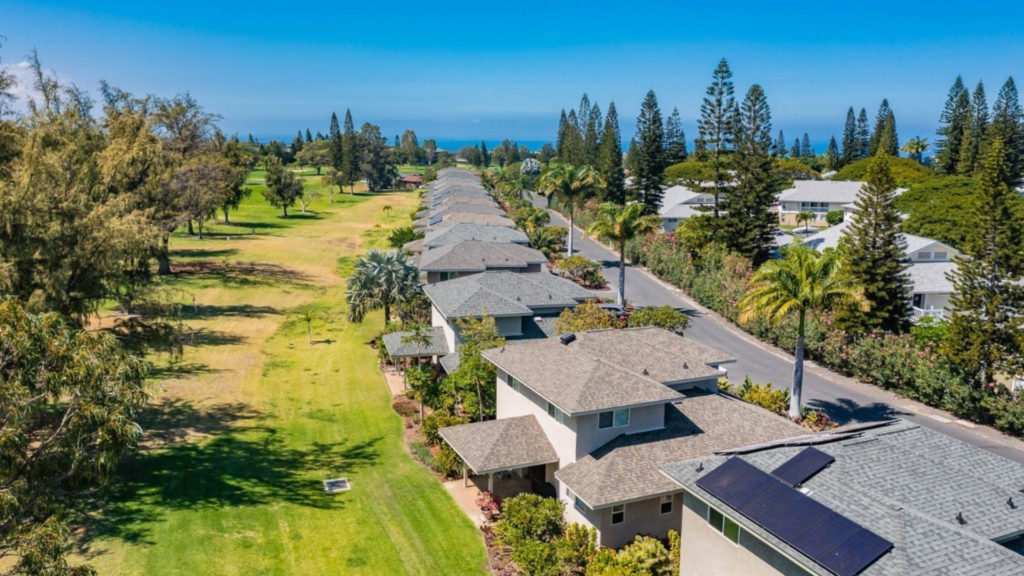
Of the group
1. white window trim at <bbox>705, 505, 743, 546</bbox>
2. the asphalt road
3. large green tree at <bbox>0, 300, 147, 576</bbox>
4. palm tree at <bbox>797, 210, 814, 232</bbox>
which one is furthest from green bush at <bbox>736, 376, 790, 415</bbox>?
palm tree at <bbox>797, 210, 814, 232</bbox>

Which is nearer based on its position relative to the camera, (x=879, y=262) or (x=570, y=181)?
(x=879, y=262)

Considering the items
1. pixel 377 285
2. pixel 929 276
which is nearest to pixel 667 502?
pixel 377 285

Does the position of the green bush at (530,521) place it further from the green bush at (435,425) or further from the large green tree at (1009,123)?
the large green tree at (1009,123)

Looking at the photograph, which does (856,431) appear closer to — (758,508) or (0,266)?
(758,508)

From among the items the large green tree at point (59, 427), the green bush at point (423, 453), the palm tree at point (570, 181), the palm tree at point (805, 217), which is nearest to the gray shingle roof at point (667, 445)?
the green bush at point (423, 453)

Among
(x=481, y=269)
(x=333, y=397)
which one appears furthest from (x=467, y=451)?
(x=481, y=269)

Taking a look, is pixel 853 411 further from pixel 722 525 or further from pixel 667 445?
pixel 722 525
